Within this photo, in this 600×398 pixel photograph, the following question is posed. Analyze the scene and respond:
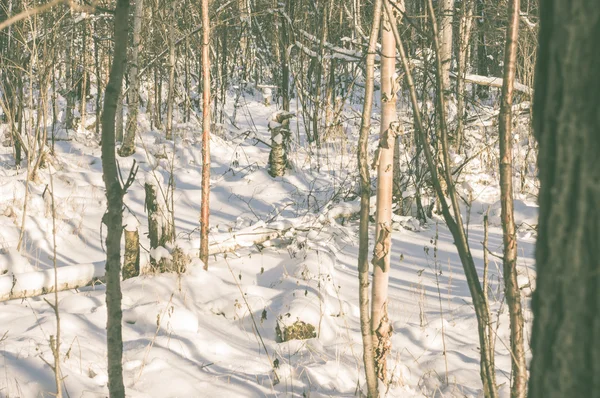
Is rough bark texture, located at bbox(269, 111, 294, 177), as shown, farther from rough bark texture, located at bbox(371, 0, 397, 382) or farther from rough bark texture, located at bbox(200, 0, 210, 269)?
rough bark texture, located at bbox(371, 0, 397, 382)

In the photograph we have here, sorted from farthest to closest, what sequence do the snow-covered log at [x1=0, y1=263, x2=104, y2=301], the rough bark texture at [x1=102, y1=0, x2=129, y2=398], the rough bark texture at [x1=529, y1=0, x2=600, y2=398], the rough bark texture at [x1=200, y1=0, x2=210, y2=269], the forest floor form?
the rough bark texture at [x1=200, y1=0, x2=210, y2=269] → the snow-covered log at [x1=0, y1=263, x2=104, y2=301] → the forest floor → the rough bark texture at [x1=102, y1=0, x2=129, y2=398] → the rough bark texture at [x1=529, y1=0, x2=600, y2=398]

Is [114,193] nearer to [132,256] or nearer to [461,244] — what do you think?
[461,244]

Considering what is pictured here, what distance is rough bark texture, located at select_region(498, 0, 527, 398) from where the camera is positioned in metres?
1.96

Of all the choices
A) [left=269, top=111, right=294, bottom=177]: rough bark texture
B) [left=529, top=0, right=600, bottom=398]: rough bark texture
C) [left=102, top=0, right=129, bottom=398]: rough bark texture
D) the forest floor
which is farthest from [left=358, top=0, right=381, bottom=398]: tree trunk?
[left=269, top=111, right=294, bottom=177]: rough bark texture

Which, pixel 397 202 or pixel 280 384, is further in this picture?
pixel 397 202

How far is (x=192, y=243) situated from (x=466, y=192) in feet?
12.6

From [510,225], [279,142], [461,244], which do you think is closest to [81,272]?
[510,225]

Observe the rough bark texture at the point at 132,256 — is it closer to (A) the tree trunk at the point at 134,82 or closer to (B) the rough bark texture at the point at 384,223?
(B) the rough bark texture at the point at 384,223

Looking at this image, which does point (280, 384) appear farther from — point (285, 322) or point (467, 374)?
point (467, 374)

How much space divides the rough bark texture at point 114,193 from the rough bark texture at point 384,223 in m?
1.73

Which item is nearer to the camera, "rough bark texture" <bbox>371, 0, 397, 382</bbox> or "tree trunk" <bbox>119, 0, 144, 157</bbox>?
"rough bark texture" <bbox>371, 0, 397, 382</bbox>

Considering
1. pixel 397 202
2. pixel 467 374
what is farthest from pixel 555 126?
pixel 397 202

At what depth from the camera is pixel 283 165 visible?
907 centimetres

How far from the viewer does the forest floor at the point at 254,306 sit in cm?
303
